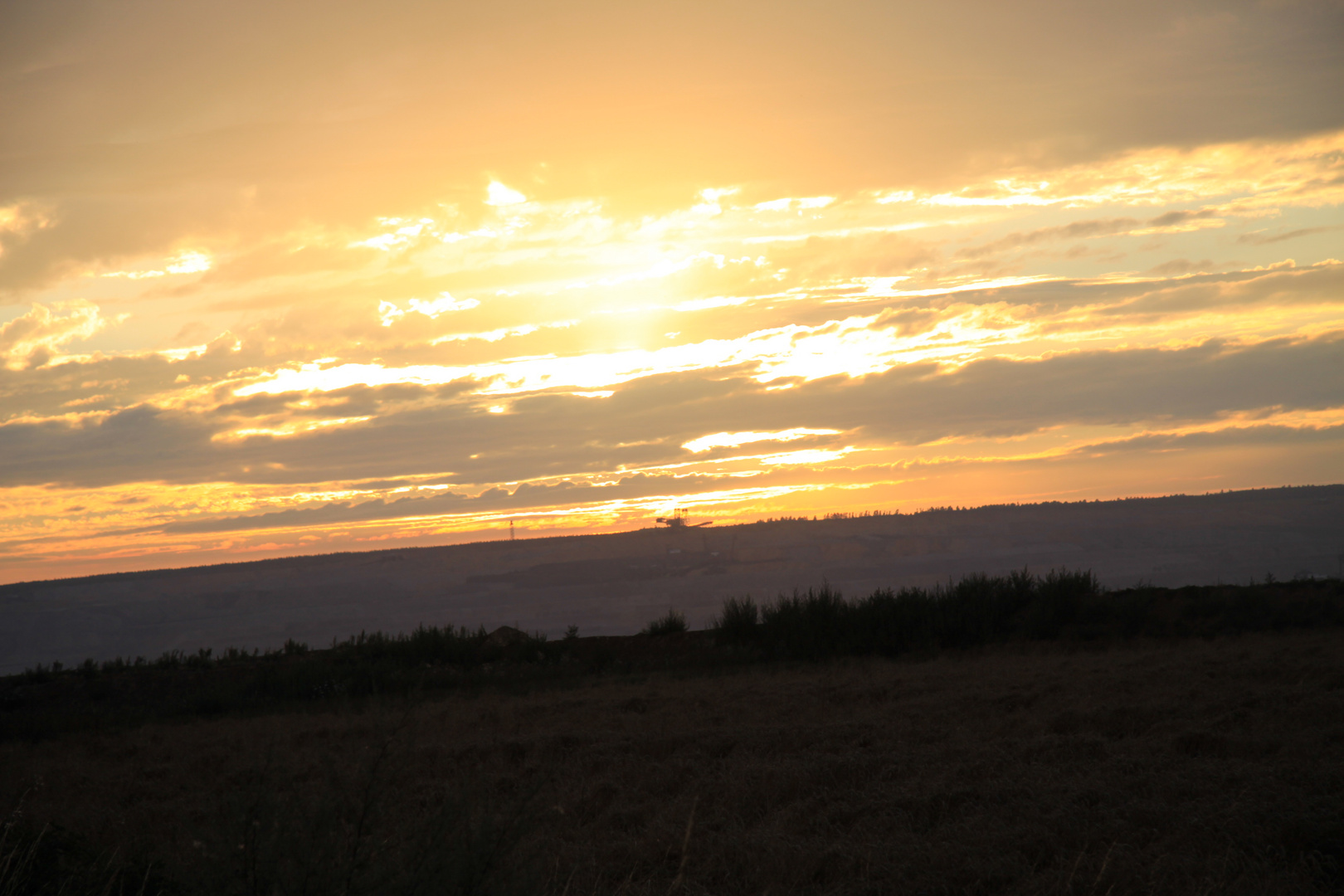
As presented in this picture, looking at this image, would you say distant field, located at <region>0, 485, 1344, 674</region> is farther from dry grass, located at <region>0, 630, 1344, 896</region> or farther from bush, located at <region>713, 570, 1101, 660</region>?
dry grass, located at <region>0, 630, 1344, 896</region>

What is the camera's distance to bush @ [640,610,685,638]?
26.4 metres

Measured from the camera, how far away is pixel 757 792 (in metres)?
8.13

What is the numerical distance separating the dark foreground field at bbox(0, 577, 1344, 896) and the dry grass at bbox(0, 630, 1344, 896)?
3 cm

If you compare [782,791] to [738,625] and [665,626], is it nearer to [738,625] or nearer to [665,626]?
[738,625]

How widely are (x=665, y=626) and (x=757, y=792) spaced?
1897cm

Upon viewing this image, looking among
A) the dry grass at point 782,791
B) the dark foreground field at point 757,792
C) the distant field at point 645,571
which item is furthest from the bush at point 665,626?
the distant field at point 645,571

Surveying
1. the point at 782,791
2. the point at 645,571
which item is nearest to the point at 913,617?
the point at 782,791

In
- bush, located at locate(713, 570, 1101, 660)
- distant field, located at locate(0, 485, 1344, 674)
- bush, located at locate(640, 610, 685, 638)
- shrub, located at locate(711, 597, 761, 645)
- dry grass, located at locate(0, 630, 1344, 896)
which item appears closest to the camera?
dry grass, located at locate(0, 630, 1344, 896)

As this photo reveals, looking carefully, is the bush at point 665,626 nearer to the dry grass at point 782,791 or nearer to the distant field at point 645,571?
the dry grass at point 782,791

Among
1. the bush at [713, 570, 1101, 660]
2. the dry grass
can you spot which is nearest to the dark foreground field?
the dry grass

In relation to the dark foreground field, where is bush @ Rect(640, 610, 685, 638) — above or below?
below

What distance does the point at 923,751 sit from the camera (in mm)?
9148

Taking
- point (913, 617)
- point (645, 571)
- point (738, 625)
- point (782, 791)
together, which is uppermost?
point (782, 791)

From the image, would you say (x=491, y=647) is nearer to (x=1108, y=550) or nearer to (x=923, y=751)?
(x=923, y=751)
